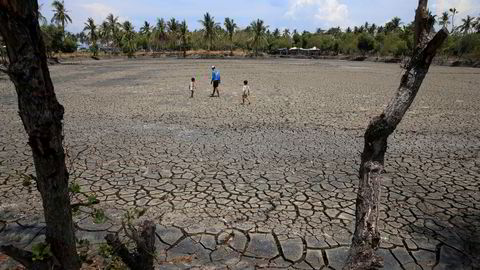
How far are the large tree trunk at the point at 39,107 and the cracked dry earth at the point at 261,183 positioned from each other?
83.5 inches

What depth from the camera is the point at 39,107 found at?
1960 mm

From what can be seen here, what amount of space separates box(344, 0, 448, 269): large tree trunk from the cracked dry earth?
2.36m

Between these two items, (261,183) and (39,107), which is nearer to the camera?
(39,107)

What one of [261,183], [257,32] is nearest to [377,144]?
[261,183]

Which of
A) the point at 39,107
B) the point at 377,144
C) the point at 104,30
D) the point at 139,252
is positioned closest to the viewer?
the point at 39,107

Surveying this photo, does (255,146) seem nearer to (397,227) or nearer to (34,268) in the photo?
(397,227)

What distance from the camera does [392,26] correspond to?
10162 cm

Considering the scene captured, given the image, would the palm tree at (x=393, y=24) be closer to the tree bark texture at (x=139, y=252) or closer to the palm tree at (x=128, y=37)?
the palm tree at (x=128, y=37)

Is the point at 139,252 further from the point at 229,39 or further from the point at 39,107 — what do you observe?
the point at 229,39

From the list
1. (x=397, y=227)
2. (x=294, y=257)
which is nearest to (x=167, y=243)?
(x=294, y=257)

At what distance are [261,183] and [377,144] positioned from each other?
15.2 ft

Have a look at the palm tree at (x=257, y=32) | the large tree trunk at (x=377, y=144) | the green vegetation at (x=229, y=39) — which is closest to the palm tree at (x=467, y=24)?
the green vegetation at (x=229, y=39)

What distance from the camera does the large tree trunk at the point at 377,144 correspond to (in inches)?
93.9

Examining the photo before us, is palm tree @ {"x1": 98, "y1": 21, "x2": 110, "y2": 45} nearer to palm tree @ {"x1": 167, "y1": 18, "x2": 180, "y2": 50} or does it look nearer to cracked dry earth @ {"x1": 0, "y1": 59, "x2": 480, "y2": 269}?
palm tree @ {"x1": 167, "y1": 18, "x2": 180, "y2": 50}
